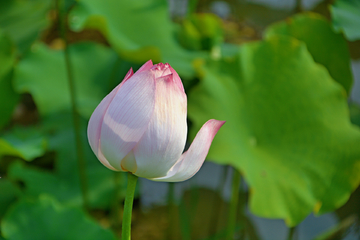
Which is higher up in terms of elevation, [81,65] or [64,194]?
[81,65]

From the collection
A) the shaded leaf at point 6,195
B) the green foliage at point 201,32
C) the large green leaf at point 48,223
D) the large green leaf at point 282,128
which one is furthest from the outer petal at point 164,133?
the green foliage at point 201,32

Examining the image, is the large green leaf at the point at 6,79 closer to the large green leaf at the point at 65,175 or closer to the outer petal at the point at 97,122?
the large green leaf at the point at 65,175

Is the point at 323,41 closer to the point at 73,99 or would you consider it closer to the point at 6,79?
the point at 73,99

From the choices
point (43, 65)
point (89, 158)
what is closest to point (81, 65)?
point (43, 65)

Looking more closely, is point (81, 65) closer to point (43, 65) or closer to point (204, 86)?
point (43, 65)

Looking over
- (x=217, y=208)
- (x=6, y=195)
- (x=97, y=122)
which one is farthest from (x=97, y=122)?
(x=217, y=208)

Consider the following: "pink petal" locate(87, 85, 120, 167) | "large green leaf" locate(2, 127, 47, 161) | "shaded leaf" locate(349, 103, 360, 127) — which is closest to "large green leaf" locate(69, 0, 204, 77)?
"large green leaf" locate(2, 127, 47, 161)
